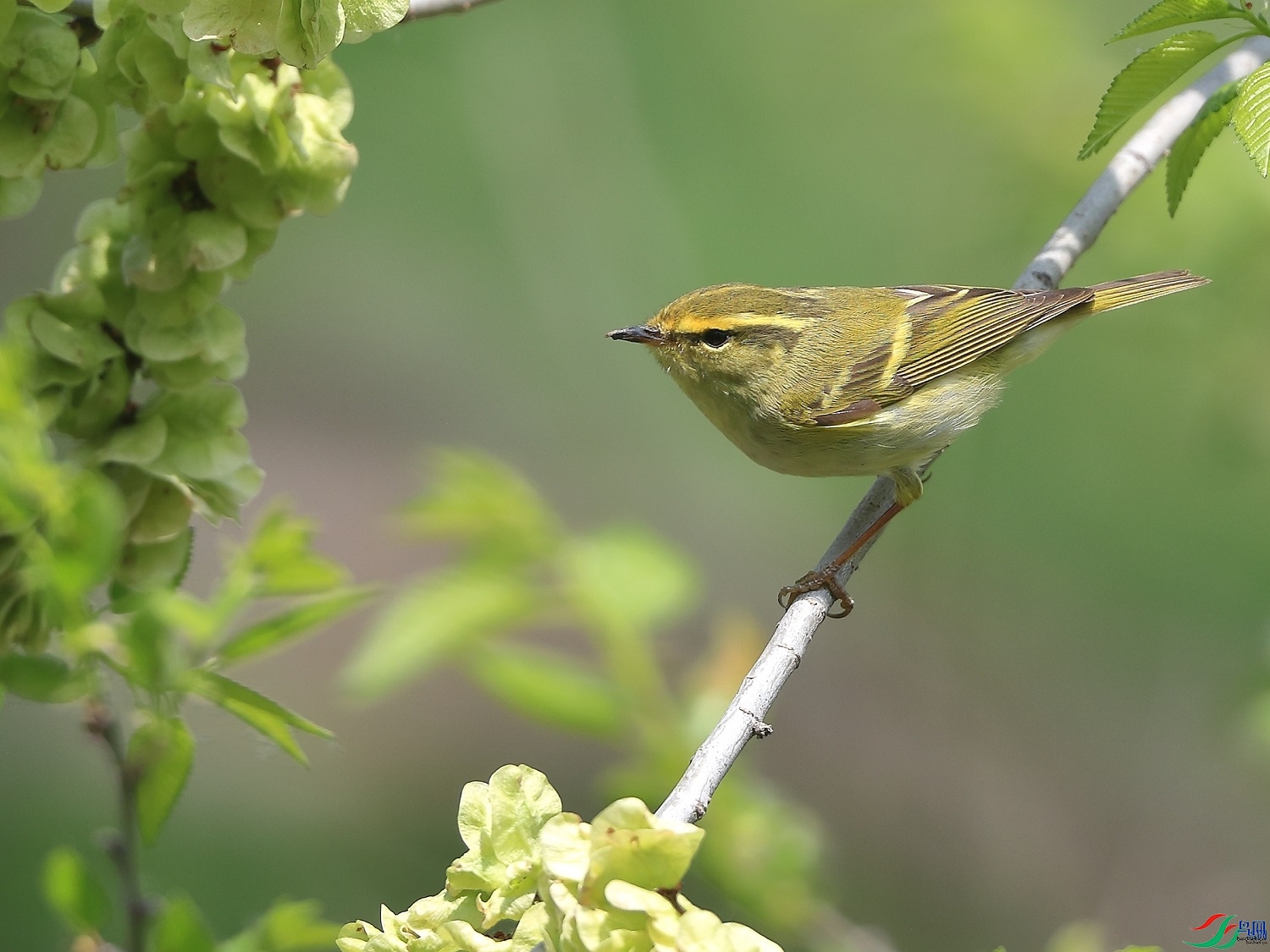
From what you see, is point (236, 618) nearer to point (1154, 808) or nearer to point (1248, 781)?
point (1248, 781)

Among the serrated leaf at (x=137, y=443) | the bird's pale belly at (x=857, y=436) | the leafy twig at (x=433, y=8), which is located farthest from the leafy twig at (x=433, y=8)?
the bird's pale belly at (x=857, y=436)

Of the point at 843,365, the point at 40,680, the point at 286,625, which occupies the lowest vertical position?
the point at 40,680

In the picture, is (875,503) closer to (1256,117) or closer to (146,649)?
(1256,117)

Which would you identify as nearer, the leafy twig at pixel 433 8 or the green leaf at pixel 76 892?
the green leaf at pixel 76 892

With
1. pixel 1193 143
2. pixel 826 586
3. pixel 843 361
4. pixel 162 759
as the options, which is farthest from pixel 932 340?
pixel 162 759

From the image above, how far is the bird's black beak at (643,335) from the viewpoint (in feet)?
10.1

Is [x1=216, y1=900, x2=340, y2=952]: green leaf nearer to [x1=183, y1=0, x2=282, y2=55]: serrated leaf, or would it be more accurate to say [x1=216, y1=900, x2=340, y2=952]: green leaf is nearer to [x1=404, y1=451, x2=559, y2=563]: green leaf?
[x1=183, y1=0, x2=282, y2=55]: serrated leaf

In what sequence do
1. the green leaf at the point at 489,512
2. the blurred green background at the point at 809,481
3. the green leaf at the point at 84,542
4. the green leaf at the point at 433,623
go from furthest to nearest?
the blurred green background at the point at 809,481, the green leaf at the point at 489,512, the green leaf at the point at 433,623, the green leaf at the point at 84,542

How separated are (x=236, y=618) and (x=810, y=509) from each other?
609cm

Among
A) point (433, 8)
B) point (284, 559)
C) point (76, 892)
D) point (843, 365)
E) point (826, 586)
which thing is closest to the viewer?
point (76, 892)

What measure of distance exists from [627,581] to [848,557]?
1.84 ft

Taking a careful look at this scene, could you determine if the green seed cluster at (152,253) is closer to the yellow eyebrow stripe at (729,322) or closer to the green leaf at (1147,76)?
the green leaf at (1147,76)

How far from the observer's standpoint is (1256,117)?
4.85 ft

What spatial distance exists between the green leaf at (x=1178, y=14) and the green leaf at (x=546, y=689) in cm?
150
